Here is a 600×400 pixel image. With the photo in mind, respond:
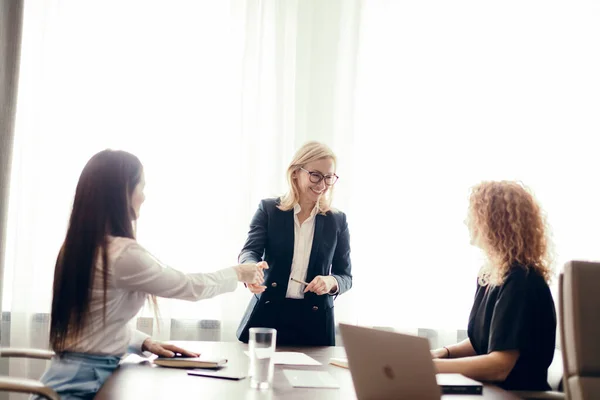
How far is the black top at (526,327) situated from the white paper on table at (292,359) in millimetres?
567

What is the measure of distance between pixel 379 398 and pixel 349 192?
211 centimetres

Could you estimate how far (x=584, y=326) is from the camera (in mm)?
1552

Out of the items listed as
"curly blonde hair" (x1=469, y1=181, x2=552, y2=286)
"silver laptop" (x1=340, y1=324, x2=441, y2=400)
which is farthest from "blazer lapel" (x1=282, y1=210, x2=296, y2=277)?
"silver laptop" (x1=340, y1=324, x2=441, y2=400)

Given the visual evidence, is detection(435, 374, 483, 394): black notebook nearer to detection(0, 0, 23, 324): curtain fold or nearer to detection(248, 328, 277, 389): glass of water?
detection(248, 328, 277, 389): glass of water

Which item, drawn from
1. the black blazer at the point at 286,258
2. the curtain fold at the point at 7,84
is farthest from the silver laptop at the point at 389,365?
the curtain fold at the point at 7,84

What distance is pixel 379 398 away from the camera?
1.47 meters

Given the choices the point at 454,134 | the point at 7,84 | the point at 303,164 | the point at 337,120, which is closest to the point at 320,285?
the point at 303,164

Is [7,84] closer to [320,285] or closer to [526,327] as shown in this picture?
[320,285]

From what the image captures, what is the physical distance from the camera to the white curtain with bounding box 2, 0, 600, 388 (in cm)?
348

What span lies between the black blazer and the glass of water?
3.32ft

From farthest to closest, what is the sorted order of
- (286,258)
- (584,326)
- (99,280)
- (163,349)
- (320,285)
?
(286,258) < (320,285) < (163,349) < (99,280) < (584,326)

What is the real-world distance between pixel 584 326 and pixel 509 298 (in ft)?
1.36

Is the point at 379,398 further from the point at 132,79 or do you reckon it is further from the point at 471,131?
the point at 132,79

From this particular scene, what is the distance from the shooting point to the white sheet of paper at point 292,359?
201 centimetres
